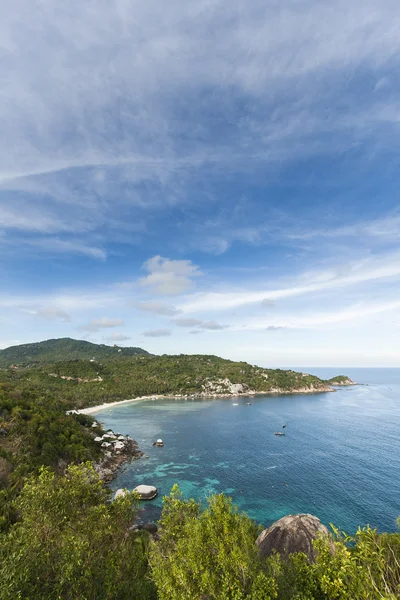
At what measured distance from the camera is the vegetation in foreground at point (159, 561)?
42.9ft

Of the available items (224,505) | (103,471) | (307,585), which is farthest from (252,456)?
(307,585)

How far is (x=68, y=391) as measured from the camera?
163500 mm

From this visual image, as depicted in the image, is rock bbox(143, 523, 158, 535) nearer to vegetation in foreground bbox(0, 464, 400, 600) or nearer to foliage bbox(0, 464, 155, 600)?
foliage bbox(0, 464, 155, 600)

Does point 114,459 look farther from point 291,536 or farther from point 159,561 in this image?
point 159,561

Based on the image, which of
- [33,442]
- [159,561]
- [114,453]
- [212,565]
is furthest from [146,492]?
[212,565]

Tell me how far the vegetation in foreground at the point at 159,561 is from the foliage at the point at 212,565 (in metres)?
0.06

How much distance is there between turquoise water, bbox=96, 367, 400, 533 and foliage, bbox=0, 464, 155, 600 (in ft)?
114

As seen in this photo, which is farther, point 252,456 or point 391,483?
point 252,456

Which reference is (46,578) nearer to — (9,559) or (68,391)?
(9,559)

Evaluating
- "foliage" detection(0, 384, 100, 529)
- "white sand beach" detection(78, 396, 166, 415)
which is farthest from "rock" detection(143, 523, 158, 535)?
"white sand beach" detection(78, 396, 166, 415)

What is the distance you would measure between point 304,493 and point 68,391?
146954 mm

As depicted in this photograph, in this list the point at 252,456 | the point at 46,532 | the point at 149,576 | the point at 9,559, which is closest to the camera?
the point at 9,559

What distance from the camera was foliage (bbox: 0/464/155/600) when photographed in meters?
15.1

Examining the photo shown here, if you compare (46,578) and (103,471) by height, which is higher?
(46,578)
